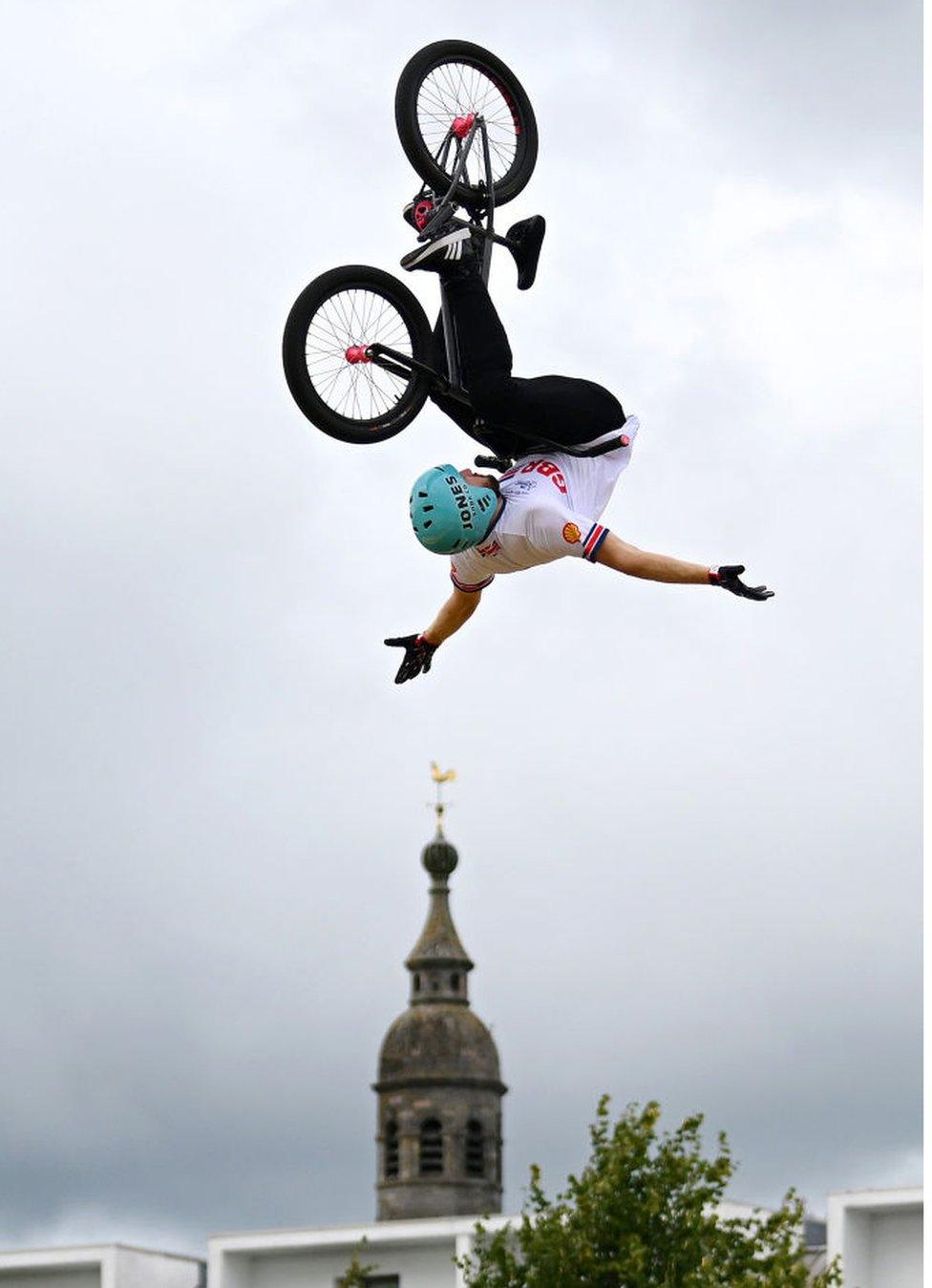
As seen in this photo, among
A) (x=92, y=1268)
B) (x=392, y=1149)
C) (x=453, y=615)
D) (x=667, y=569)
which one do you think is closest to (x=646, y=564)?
(x=667, y=569)

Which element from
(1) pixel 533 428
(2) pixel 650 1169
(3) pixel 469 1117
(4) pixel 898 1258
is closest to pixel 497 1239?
(2) pixel 650 1169

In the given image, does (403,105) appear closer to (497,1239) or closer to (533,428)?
(533,428)

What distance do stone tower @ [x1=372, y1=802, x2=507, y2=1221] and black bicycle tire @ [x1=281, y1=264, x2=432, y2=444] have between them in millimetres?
110122

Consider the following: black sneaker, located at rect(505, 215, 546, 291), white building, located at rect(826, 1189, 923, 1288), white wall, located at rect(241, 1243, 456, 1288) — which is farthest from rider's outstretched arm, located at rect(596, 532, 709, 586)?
white wall, located at rect(241, 1243, 456, 1288)

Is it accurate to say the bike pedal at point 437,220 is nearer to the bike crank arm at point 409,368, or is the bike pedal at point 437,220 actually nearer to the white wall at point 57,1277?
the bike crank arm at point 409,368

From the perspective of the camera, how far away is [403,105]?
48.4 ft

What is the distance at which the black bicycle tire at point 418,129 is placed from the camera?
14750 mm

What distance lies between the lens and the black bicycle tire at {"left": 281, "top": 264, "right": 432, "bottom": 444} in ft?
47.2

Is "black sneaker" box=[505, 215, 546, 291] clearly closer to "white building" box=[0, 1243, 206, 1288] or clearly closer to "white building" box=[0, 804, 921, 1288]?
"white building" box=[0, 804, 921, 1288]

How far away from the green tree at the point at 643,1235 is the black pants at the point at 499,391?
83.9 feet

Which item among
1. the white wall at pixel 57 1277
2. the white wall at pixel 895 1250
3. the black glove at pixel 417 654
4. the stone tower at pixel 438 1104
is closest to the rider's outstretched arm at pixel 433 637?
the black glove at pixel 417 654

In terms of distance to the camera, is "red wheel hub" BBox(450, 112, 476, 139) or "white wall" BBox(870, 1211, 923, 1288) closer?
"red wheel hub" BBox(450, 112, 476, 139)

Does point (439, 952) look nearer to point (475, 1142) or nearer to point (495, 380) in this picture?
point (475, 1142)

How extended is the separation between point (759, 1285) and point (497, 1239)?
462 cm
